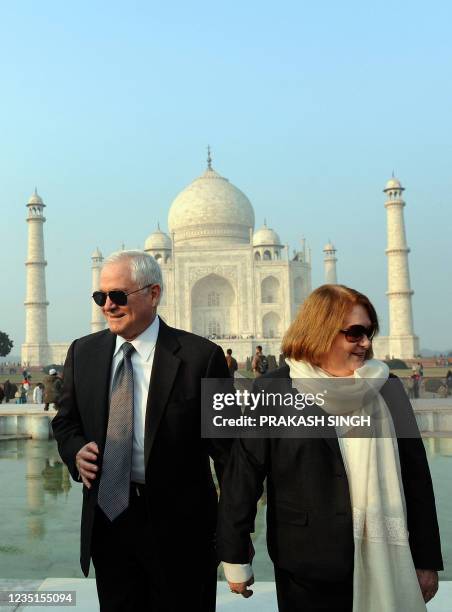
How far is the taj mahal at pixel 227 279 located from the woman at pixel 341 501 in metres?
29.9

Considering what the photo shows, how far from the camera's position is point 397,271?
32.8 meters

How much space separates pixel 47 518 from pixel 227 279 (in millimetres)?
31310

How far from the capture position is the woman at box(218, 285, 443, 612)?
66.5 inches

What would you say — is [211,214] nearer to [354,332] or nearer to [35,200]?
[35,200]

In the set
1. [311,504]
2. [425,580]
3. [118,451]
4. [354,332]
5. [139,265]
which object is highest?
[139,265]

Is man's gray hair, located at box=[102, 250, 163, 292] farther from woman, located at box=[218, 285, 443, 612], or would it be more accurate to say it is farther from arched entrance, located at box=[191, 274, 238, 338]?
arched entrance, located at box=[191, 274, 238, 338]

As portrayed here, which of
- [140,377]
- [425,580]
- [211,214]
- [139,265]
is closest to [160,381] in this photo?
[140,377]

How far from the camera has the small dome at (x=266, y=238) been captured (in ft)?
123

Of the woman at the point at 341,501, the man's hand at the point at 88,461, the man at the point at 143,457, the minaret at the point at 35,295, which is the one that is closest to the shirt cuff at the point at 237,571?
the woman at the point at 341,501

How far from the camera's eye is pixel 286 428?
176 centimetres

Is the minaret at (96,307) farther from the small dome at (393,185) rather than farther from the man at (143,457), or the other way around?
the man at (143,457)

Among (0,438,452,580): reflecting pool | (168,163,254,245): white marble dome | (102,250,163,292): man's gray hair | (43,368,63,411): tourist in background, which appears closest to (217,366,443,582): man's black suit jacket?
(102,250,163,292): man's gray hair

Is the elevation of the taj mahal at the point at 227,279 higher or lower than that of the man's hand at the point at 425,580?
higher

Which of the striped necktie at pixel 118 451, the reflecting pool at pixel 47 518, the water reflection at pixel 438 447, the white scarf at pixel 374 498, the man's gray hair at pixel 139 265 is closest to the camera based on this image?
the white scarf at pixel 374 498
